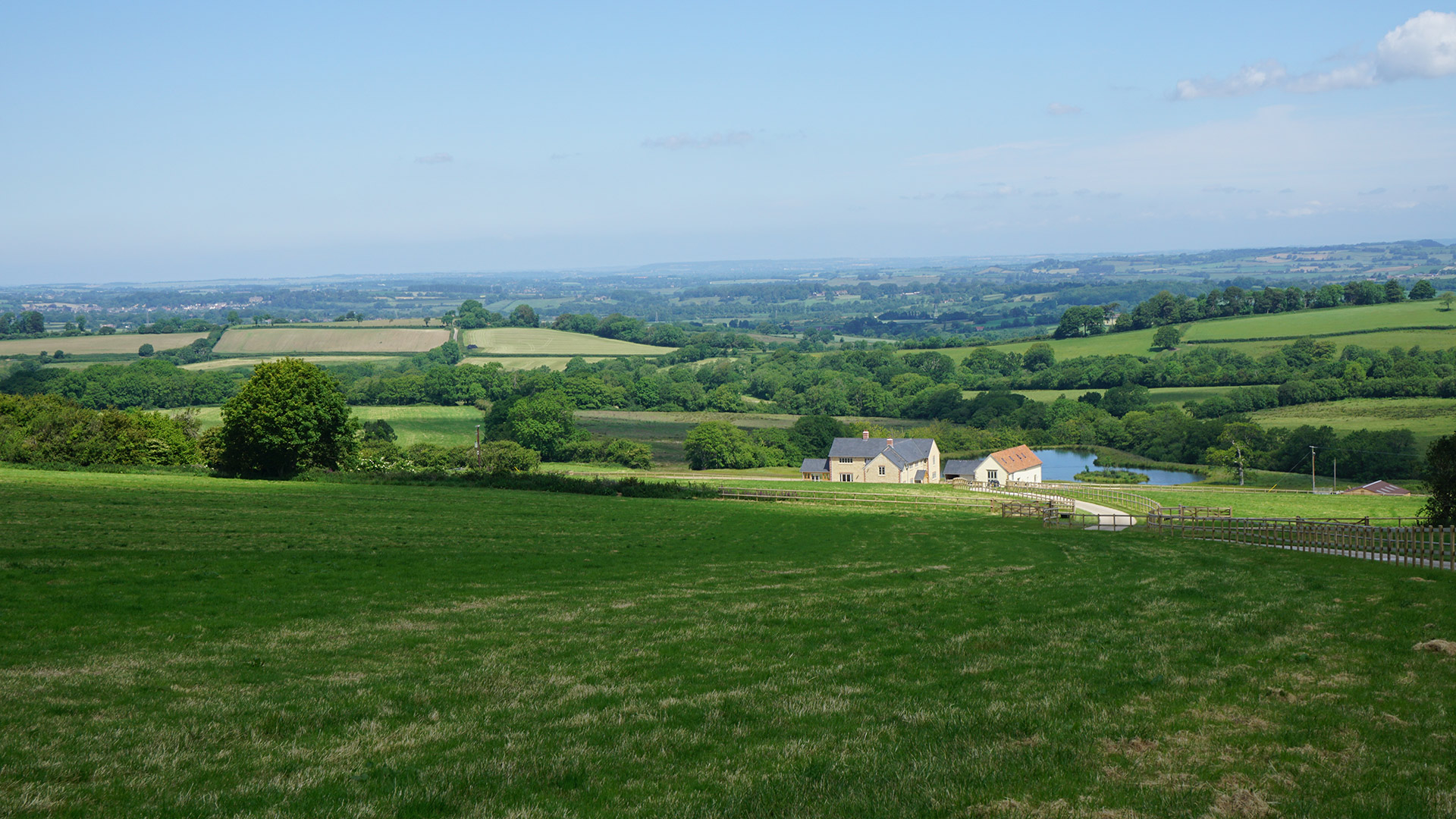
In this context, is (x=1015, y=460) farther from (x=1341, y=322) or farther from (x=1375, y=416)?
(x=1341, y=322)

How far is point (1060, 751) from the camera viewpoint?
372 inches

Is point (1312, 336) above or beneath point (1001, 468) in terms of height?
above

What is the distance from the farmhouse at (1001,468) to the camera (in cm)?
9706

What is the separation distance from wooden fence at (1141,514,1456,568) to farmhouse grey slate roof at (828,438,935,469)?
5538 centimetres

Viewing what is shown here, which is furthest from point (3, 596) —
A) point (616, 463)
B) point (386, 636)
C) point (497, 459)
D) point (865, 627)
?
point (616, 463)

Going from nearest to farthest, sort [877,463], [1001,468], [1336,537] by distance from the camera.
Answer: [1336,537]
[1001,468]
[877,463]

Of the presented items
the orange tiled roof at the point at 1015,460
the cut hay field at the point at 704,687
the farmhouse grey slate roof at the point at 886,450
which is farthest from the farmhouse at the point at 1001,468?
the cut hay field at the point at 704,687

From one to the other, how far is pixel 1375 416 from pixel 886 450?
69150 millimetres

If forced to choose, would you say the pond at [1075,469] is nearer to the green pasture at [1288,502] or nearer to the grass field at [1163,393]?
the grass field at [1163,393]

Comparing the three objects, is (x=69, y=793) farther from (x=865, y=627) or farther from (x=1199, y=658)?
(x=1199, y=658)

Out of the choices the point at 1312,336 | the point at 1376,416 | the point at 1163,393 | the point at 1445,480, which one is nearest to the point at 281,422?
the point at 1445,480

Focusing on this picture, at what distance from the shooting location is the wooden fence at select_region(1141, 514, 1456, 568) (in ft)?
94.7

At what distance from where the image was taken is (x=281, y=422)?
60.7 meters

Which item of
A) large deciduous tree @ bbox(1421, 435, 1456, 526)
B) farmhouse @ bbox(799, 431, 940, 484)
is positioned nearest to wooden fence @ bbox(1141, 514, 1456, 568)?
large deciduous tree @ bbox(1421, 435, 1456, 526)
